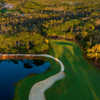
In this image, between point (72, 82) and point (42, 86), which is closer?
point (42, 86)

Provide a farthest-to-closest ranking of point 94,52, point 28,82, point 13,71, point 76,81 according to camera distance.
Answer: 1. point 94,52
2. point 13,71
3. point 76,81
4. point 28,82

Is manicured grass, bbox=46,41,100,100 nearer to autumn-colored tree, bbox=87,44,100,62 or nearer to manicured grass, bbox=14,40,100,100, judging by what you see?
manicured grass, bbox=14,40,100,100

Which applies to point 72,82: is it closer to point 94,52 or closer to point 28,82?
point 28,82

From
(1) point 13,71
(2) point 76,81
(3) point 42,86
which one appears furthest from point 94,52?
(1) point 13,71

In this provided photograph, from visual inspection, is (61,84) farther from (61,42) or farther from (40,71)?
(61,42)

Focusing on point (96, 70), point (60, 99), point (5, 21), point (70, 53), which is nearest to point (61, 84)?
point (60, 99)

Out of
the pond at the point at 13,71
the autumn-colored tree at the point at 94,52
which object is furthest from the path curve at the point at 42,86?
the autumn-colored tree at the point at 94,52
